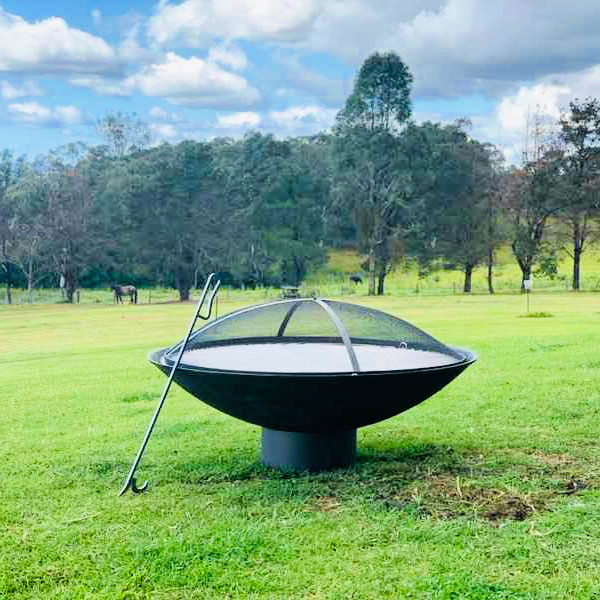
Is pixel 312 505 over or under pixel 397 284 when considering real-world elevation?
under

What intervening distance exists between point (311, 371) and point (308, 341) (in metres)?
1.05

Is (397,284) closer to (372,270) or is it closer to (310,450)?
(372,270)

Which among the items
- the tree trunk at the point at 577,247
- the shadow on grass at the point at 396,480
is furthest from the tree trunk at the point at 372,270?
the shadow on grass at the point at 396,480

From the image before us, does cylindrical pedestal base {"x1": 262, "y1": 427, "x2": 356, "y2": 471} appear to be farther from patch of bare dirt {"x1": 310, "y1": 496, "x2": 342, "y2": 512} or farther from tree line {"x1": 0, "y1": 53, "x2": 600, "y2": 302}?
tree line {"x1": 0, "y1": 53, "x2": 600, "y2": 302}

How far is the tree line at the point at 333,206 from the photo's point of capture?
44031mm

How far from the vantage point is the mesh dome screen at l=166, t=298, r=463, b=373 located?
18.0ft

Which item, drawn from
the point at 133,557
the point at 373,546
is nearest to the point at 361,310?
the point at 373,546

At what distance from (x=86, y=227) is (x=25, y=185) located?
940 cm

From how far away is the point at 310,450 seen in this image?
522 centimetres

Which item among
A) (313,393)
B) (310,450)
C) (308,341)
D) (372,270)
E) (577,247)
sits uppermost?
(577,247)

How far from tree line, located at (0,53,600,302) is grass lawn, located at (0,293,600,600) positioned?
1451 inches

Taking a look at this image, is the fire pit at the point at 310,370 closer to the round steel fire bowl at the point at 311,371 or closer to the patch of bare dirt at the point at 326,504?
the round steel fire bowl at the point at 311,371

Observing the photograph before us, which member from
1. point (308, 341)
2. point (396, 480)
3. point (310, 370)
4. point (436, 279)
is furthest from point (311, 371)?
point (436, 279)

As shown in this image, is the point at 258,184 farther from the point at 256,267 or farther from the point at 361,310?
the point at 361,310
